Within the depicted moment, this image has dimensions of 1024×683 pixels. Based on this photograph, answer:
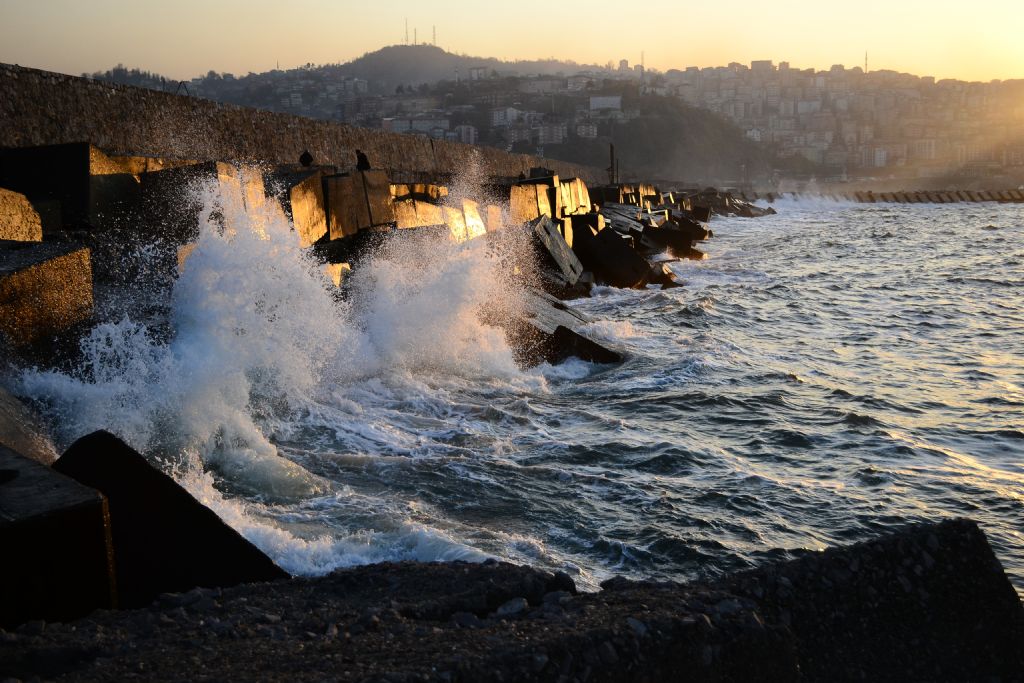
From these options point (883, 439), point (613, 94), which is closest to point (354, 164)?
point (883, 439)

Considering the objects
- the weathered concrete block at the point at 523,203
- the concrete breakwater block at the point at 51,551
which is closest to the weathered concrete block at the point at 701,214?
the weathered concrete block at the point at 523,203

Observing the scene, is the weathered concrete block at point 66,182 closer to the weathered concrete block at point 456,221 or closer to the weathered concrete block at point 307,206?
the weathered concrete block at point 307,206

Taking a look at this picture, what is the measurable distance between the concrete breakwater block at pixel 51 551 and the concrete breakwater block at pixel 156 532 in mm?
313

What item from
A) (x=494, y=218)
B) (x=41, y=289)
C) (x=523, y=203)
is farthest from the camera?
(x=523, y=203)

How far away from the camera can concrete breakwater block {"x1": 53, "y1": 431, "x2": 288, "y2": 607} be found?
292 cm

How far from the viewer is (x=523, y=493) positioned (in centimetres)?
478

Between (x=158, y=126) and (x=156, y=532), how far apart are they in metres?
6.41

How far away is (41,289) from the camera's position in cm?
465

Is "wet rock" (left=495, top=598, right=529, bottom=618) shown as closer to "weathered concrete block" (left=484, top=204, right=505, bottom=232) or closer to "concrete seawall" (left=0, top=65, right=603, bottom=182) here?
"concrete seawall" (left=0, top=65, right=603, bottom=182)

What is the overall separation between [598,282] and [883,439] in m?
8.78

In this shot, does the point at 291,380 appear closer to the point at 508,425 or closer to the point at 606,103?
the point at 508,425

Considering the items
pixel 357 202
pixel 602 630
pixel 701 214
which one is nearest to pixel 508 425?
pixel 602 630

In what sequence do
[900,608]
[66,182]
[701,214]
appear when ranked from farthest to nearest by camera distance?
[701,214] < [66,182] < [900,608]

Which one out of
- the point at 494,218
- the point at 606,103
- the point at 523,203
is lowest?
the point at 494,218
